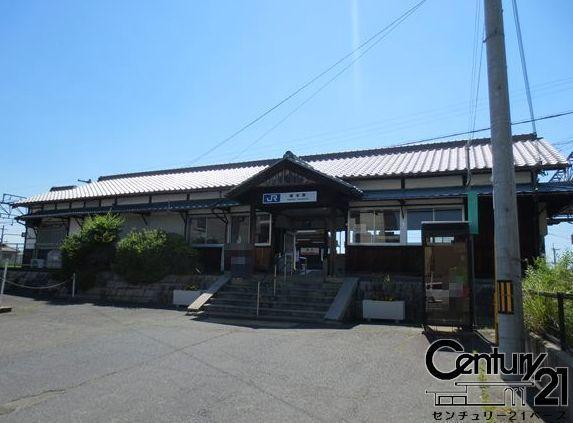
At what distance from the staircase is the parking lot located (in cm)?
169

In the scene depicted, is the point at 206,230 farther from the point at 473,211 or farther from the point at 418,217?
the point at 473,211

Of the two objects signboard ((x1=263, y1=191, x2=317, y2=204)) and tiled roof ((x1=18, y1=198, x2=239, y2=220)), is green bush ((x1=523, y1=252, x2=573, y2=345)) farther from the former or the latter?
tiled roof ((x1=18, y1=198, x2=239, y2=220))

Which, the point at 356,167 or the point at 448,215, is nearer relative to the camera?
the point at 448,215

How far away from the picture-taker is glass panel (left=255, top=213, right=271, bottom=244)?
19281 mm

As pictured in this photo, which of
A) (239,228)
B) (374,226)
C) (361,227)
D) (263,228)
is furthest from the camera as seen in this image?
(239,228)

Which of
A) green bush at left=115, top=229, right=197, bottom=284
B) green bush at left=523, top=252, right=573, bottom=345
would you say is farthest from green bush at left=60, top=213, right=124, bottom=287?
green bush at left=523, top=252, right=573, bottom=345

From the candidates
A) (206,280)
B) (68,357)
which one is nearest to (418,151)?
(206,280)

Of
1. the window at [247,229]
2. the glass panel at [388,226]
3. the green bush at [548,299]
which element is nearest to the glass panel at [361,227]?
the glass panel at [388,226]

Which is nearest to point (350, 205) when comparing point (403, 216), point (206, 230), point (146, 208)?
point (403, 216)

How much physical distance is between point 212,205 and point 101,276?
5.86 meters

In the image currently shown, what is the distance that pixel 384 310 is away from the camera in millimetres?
12930

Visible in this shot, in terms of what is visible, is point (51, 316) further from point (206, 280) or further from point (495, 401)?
point (495, 401)

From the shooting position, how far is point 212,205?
63.9ft

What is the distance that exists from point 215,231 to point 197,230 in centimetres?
108
